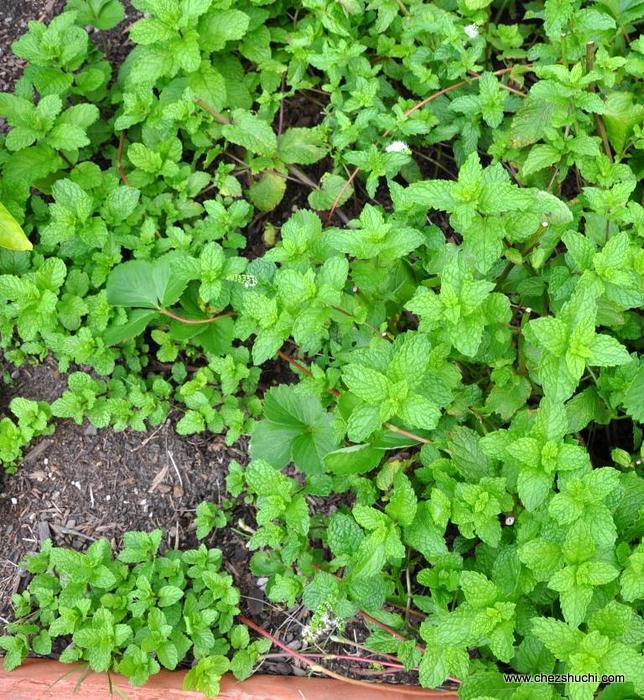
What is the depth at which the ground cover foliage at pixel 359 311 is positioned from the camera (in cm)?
173

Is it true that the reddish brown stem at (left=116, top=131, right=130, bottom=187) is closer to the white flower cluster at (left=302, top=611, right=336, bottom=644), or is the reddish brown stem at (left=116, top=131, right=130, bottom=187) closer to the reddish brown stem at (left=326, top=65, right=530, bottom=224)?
the reddish brown stem at (left=326, top=65, right=530, bottom=224)

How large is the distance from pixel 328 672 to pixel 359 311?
3.40 feet

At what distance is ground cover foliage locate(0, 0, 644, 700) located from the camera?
1.73m

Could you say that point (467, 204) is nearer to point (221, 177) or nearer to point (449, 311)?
point (449, 311)

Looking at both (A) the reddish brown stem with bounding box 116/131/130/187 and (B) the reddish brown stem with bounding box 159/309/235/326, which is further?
(A) the reddish brown stem with bounding box 116/131/130/187

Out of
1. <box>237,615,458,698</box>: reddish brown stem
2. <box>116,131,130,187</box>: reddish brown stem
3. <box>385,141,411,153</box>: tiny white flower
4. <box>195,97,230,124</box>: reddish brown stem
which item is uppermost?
<box>195,97,230,124</box>: reddish brown stem

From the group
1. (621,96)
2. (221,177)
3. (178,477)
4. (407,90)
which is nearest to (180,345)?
(178,477)

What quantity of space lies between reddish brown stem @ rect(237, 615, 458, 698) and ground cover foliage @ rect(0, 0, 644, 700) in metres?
0.05

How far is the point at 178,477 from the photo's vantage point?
2.41m

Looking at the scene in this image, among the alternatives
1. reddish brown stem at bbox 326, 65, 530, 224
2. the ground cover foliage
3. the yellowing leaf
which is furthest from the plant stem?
the yellowing leaf

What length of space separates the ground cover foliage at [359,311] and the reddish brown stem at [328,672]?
53mm

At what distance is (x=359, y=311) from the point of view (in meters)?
1.98

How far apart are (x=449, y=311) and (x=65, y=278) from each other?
1.36 meters

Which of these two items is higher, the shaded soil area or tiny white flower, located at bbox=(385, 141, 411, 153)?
tiny white flower, located at bbox=(385, 141, 411, 153)
